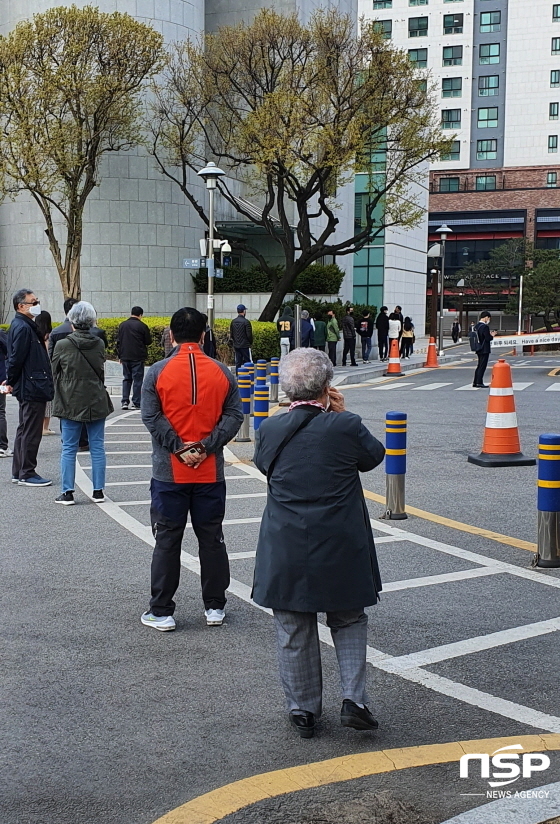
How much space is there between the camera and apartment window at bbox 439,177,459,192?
2997 inches

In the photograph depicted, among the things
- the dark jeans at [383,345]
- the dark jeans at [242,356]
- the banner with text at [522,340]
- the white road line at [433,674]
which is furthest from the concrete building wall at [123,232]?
the white road line at [433,674]

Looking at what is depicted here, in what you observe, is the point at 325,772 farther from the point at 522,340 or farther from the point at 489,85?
the point at 489,85

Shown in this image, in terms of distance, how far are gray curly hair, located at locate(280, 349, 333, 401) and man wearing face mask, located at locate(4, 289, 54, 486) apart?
6.62 metres

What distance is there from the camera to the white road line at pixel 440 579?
658 cm

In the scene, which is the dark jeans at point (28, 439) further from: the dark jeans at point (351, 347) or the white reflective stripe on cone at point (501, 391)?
the dark jeans at point (351, 347)

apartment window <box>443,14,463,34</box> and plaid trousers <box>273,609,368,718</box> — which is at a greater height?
apartment window <box>443,14,463,34</box>

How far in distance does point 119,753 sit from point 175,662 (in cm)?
112

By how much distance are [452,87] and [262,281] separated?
48.7 metres

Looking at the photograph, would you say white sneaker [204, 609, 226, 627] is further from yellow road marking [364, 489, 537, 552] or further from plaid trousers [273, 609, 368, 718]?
yellow road marking [364, 489, 537, 552]

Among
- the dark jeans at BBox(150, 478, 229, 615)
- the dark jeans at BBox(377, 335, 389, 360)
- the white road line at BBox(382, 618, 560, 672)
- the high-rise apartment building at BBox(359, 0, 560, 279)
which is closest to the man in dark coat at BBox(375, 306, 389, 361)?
the dark jeans at BBox(377, 335, 389, 360)

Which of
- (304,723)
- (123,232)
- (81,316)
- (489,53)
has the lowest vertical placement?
(304,723)

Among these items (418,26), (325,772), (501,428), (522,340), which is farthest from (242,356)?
(418,26)

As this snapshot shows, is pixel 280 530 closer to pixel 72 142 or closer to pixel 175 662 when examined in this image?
pixel 175 662

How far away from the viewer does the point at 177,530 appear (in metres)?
5.60
